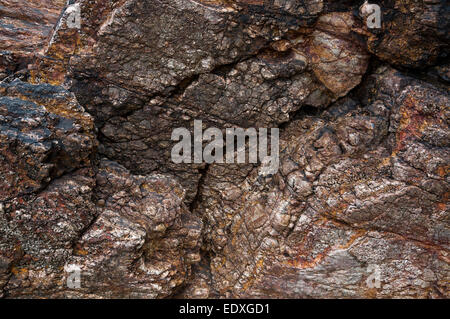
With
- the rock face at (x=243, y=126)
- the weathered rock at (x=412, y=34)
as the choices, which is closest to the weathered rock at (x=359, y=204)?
the rock face at (x=243, y=126)

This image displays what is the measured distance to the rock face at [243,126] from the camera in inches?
184

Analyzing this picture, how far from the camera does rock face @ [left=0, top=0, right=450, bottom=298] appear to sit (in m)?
4.67

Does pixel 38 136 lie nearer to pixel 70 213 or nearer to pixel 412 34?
pixel 70 213

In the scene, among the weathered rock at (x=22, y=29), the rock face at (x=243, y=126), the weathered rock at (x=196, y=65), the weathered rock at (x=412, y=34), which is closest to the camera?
the weathered rock at (x=412, y=34)

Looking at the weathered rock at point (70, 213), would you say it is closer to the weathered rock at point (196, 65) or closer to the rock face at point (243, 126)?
the rock face at point (243, 126)

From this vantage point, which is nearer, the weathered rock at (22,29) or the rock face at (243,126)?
the rock face at (243,126)

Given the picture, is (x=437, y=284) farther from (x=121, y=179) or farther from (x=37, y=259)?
(x=37, y=259)

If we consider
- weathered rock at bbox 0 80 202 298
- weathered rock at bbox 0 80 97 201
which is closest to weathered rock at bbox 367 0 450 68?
weathered rock at bbox 0 80 202 298

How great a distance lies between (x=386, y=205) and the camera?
4.87 m

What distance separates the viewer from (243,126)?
18.4 ft

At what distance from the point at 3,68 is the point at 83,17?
161 centimetres

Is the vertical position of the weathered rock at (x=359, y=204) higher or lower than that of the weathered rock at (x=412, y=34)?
lower

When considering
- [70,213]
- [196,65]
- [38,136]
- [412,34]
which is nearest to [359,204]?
[412,34]

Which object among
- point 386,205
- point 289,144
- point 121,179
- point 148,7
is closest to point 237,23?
point 148,7
